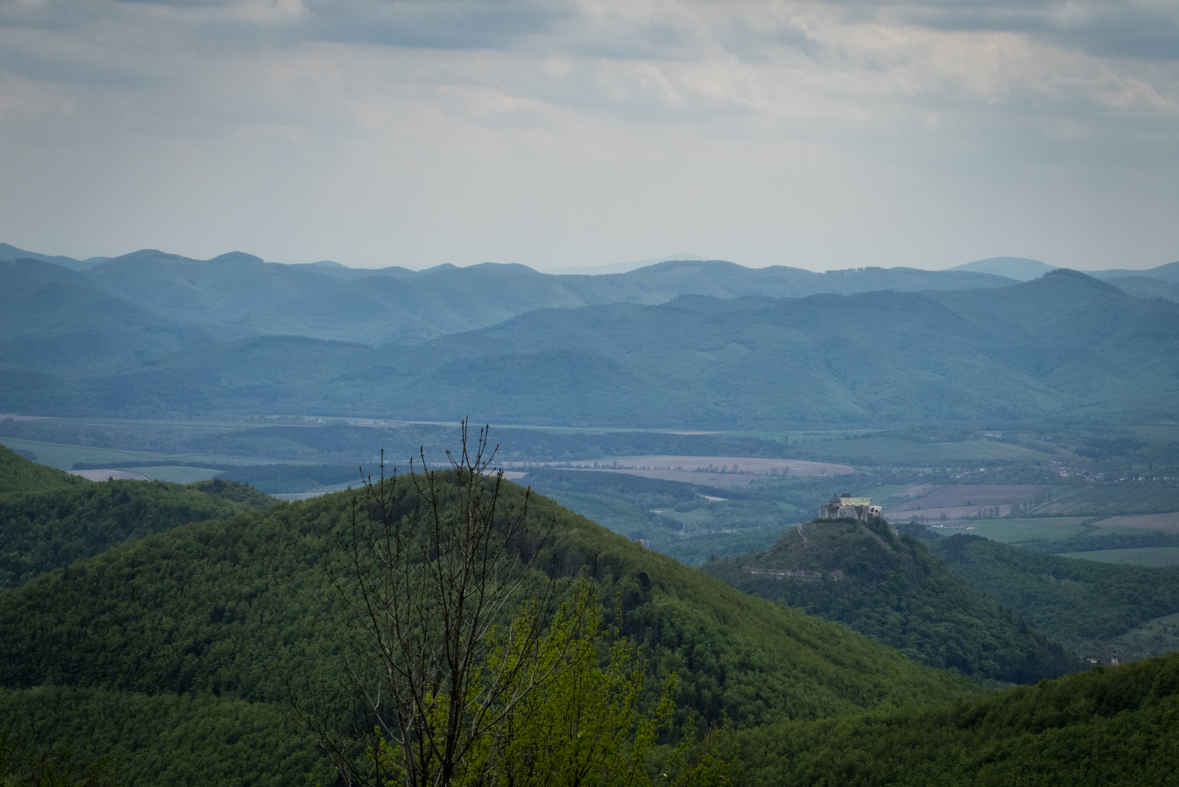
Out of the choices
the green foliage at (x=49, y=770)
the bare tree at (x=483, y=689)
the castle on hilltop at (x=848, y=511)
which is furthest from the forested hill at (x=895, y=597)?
the bare tree at (x=483, y=689)

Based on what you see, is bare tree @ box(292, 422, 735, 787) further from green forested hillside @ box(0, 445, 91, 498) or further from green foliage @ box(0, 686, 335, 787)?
green forested hillside @ box(0, 445, 91, 498)

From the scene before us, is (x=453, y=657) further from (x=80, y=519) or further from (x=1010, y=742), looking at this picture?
(x=80, y=519)

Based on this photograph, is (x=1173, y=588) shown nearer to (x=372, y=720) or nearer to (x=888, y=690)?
(x=888, y=690)

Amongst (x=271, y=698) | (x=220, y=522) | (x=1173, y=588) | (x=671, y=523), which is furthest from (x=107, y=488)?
(x=671, y=523)

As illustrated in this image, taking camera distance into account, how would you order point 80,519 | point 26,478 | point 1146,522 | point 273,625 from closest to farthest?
point 273,625 → point 80,519 → point 26,478 → point 1146,522

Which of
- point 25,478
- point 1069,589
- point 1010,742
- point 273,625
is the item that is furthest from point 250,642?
A: point 1069,589

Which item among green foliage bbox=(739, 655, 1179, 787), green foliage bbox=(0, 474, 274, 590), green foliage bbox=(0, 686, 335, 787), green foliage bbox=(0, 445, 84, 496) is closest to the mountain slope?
green foliage bbox=(0, 686, 335, 787)

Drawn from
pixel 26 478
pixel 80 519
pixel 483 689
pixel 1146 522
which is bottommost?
pixel 1146 522
